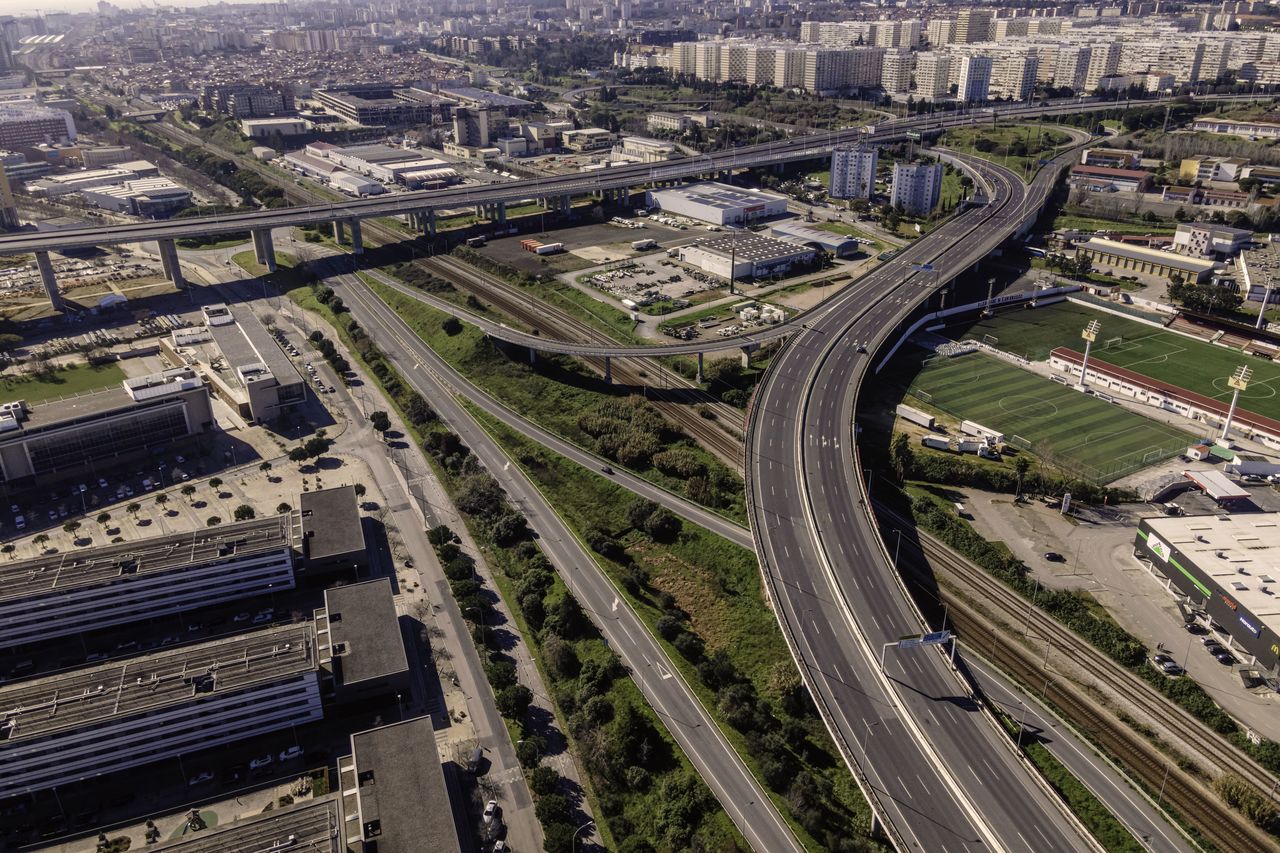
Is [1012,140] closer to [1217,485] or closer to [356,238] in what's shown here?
[1217,485]

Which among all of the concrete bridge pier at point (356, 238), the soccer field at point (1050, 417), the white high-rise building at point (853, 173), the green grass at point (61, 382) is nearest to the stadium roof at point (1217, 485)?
the soccer field at point (1050, 417)

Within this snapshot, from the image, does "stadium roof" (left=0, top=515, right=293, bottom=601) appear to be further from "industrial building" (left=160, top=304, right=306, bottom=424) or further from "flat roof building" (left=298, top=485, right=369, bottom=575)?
"industrial building" (left=160, top=304, right=306, bottom=424)

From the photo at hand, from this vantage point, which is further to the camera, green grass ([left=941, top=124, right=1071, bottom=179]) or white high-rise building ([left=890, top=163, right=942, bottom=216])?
green grass ([left=941, top=124, right=1071, bottom=179])

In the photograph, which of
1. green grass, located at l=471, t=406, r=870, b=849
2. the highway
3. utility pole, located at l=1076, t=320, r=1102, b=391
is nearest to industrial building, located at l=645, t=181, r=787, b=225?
the highway

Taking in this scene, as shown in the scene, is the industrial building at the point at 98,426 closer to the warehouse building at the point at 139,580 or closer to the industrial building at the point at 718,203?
the warehouse building at the point at 139,580

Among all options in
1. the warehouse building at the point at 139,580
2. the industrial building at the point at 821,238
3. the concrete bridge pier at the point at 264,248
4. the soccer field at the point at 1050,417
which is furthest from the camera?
the industrial building at the point at 821,238

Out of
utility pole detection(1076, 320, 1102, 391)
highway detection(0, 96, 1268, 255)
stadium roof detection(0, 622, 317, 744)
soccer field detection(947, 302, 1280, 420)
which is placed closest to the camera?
stadium roof detection(0, 622, 317, 744)

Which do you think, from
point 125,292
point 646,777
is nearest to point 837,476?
point 646,777
